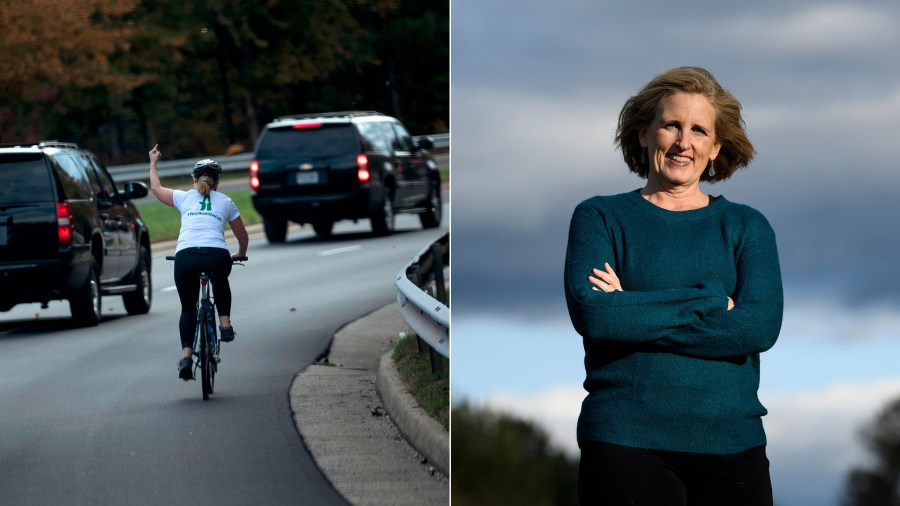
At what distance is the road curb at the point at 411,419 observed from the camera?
243 inches

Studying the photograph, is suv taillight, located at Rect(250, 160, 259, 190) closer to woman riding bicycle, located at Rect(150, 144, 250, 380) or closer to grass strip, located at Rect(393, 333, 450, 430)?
woman riding bicycle, located at Rect(150, 144, 250, 380)

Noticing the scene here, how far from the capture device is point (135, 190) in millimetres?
6121

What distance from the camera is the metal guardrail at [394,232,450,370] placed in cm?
592

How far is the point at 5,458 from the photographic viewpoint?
5.90m

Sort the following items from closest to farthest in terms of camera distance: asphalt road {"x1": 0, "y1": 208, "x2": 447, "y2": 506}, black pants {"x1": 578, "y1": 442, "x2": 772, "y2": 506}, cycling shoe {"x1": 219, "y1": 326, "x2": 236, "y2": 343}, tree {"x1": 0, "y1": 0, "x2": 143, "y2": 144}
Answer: black pants {"x1": 578, "y1": 442, "x2": 772, "y2": 506}, asphalt road {"x1": 0, "y1": 208, "x2": 447, "y2": 506}, tree {"x1": 0, "y1": 0, "x2": 143, "y2": 144}, cycling shoe {"x1": 219, "y1": 326, "x2": 236, "y2": 343}

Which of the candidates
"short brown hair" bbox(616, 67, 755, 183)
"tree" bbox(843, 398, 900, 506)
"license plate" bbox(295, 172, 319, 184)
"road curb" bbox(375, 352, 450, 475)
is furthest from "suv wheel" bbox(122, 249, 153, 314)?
"tree" bbox(843, 398, 900, 506)

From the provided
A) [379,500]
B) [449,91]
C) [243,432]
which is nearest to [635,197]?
[379,500]

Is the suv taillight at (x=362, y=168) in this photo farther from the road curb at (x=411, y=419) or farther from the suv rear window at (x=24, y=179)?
the suv rear window at (x=24, y=179)

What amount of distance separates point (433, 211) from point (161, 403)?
1947mm

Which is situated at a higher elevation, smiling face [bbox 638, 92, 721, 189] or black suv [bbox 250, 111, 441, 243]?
smiling face [bbox 638, 92, 721, 189]

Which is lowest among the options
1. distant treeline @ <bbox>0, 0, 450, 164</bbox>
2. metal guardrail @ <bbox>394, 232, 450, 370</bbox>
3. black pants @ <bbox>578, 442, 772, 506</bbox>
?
metal guardrail @ <bbox>394, 232, 450, 370</bbox>

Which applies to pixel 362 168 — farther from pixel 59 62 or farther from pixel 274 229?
pixel 59 62

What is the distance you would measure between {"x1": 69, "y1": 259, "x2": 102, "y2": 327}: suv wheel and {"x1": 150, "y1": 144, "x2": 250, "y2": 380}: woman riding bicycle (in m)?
0.36

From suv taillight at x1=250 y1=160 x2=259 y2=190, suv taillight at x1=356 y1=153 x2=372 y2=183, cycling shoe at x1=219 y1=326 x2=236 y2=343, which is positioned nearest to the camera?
cycling shoe at x1=219 y1=326 x2=236 y2=343
